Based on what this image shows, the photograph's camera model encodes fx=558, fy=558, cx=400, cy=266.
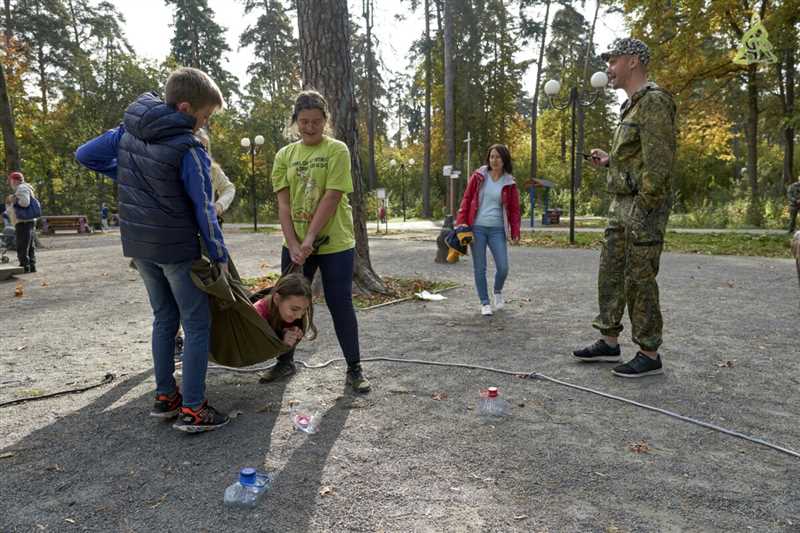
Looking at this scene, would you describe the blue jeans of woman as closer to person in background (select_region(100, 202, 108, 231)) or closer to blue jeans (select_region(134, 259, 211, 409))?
blue jeans (select_region(134, 259, 211, 409))

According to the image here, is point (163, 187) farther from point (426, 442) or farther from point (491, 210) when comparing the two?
point (491, 210)

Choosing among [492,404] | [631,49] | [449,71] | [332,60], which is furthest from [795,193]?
[449,71]

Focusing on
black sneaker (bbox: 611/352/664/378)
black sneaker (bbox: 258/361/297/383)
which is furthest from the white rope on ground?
black sneaker (bbox: 611/352/664/378)

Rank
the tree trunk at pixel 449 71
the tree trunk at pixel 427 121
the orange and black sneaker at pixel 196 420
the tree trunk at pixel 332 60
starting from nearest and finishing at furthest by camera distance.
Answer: the orange and black sneaker at pixel 196 420
the tree trunk at pixel 332 60
the tree trunk at pixel 449 71
the tree trunk at pixel 427 121

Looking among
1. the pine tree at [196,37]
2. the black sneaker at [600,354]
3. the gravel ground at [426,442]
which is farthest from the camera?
the pine tree at [196,37]

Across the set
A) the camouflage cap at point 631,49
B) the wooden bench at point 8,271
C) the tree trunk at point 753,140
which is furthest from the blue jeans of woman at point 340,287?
the tree trunk at point 753,140

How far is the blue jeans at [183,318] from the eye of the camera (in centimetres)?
293

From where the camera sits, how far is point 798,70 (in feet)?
Result: 78.8

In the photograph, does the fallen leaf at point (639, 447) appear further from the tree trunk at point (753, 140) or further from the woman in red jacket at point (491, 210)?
the tree trunk at point (753, 140)

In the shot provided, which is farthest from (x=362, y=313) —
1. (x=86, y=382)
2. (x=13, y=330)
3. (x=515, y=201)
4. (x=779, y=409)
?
(x=779, y=409)

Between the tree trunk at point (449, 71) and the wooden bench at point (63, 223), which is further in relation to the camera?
the tree trunk at point (449, 71)

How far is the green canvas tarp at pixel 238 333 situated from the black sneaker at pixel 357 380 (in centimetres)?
58

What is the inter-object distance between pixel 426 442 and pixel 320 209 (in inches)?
60.9

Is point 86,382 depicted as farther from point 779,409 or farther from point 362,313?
point 779,409
